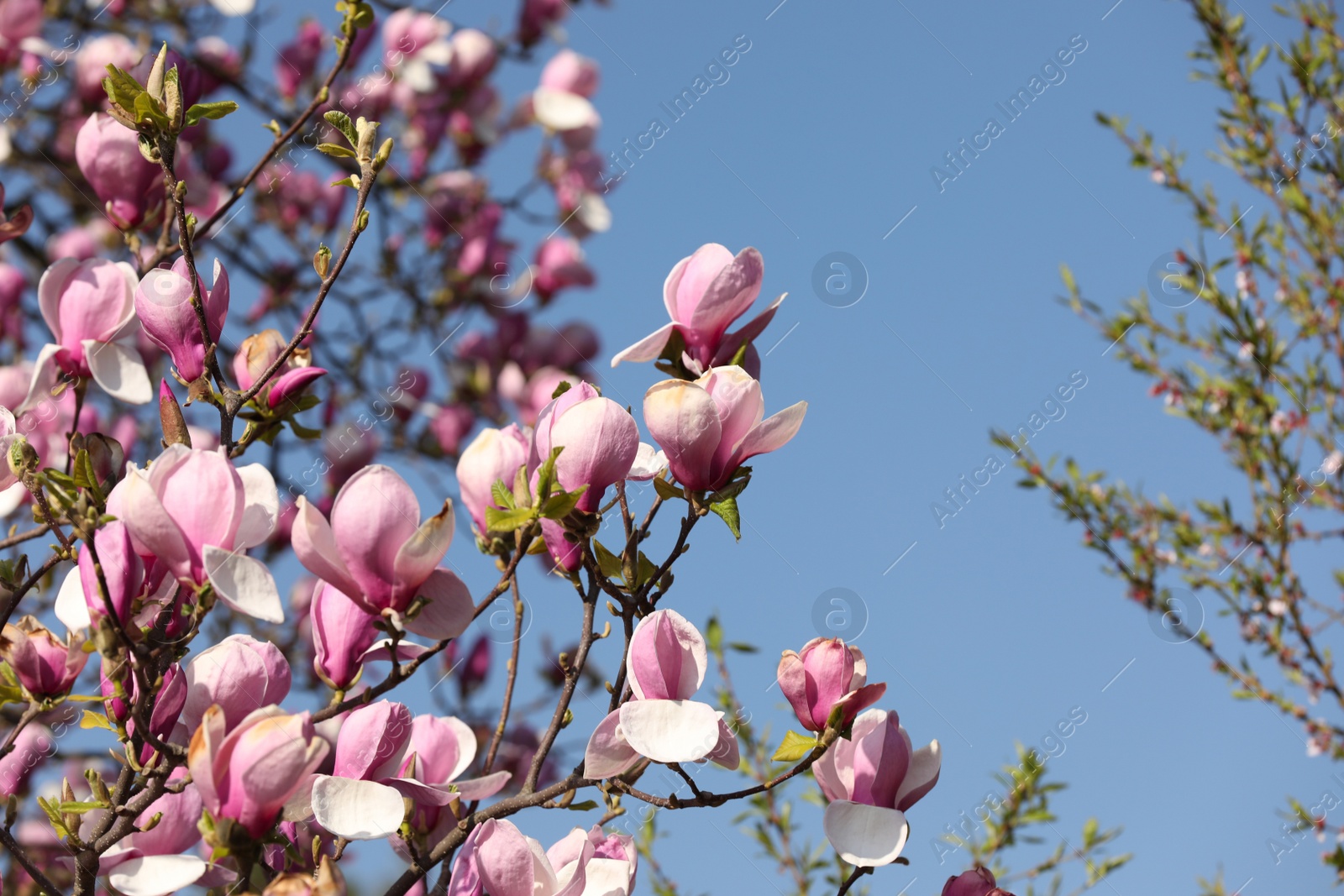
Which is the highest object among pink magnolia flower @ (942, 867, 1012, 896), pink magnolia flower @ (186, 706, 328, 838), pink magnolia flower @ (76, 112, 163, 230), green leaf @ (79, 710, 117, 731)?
pink magnolia flower @ (76, 112, 163, 230)

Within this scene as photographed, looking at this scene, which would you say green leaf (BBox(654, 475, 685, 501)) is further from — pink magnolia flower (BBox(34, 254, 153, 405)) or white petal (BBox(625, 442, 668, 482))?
pink magnolia flower (BBox(34, 254, 153, 405))

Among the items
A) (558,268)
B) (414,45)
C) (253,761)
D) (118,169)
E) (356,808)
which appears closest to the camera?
(253,761)

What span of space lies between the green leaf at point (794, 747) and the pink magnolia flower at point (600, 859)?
17cm

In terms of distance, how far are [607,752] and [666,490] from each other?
25 centimetres

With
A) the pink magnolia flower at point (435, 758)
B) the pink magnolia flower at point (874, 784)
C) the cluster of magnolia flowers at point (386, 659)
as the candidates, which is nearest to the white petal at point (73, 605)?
the cluster of magnolia flowers at point (386, 659)

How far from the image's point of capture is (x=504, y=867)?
86cm

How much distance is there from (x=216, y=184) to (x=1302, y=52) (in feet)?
9.41

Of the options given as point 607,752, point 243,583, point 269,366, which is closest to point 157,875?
point 243,583

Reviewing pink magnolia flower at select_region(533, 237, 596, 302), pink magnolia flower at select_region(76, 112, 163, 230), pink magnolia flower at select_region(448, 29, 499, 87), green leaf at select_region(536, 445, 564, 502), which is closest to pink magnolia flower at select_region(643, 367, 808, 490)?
green leaf at select_region(536, 445, 564, 502)

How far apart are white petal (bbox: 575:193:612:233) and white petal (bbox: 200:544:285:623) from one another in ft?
9.06

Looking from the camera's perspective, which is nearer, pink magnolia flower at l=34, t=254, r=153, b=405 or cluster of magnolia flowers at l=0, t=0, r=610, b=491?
pink magnolia flower at l=34, t=254, r=153, b=405

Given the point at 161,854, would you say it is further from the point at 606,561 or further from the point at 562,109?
the point at 562,109

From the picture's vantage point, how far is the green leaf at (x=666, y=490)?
0.98 meters

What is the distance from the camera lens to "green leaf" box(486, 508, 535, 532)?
87 centimetres
